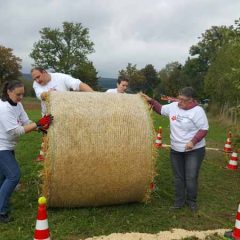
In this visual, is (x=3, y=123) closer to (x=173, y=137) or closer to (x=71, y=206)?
(x=71, y=206)

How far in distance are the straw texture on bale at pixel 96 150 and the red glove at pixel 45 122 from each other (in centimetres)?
8

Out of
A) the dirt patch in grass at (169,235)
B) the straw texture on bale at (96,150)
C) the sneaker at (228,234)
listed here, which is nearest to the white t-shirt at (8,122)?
the straw texture on bale at (96,150)

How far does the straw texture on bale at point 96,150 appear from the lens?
663 centimetres

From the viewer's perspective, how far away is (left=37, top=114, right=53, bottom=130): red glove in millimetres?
6574

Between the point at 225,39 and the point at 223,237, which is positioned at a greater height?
the point at 225,39

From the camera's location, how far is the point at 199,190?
29.7ft

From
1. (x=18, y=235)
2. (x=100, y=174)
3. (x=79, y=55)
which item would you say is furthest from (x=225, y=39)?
(x=79, y=55)

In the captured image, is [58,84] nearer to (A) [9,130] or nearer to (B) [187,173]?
(A) [9,130]

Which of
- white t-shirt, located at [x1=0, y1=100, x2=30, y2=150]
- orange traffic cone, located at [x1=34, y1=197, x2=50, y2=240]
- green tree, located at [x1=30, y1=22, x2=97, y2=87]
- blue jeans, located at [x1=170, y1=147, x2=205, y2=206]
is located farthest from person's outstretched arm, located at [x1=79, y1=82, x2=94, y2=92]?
green tree, located at [x1=30, y1=22, x2=97, y2=87]

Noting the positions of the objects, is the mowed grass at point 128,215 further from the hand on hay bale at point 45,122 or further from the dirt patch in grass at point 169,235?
the hand on hay bale at point 45,122

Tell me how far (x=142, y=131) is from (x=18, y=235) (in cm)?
235

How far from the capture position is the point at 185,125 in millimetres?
7445

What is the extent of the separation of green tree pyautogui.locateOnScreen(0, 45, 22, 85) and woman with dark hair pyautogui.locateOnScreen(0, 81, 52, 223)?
69.9 metres

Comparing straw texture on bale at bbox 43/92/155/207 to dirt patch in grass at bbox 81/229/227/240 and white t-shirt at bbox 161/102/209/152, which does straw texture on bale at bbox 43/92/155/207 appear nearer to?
white t-shirt at bbox 161/102/209/152
